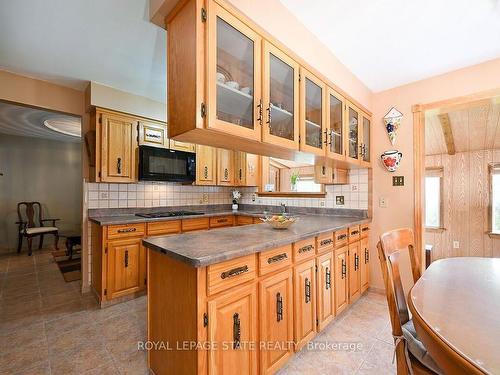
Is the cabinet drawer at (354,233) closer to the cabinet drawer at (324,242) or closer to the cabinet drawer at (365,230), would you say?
the cabinet drawer at (365,230)

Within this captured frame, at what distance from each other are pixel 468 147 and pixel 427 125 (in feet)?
4.56

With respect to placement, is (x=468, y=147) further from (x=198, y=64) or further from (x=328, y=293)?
(x=198, y=64)

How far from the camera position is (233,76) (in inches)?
54.3

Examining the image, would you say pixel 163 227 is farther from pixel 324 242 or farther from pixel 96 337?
pixel 324 242

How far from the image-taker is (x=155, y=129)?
3.13 metres

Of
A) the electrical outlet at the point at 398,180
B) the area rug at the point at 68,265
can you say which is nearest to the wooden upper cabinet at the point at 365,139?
the electrical outlet at the point at 398,180

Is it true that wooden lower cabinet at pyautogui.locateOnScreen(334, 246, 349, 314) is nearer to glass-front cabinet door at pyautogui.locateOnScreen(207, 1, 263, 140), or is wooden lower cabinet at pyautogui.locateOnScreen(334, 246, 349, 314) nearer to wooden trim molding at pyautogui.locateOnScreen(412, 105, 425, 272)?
wooden trim molding at pyautogui.locateOnScreen(412, 105, 425, 272)

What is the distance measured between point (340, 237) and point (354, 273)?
0.53m

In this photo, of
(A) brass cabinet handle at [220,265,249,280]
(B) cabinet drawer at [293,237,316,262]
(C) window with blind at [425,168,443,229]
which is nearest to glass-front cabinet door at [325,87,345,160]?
(B) cabinet drawer at [293,237,316,262]

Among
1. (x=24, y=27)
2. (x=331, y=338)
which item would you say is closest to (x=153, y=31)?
(x=24, y=27)

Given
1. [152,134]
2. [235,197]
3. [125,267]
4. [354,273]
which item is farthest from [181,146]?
[354,273]

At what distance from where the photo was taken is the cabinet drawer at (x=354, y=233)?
235cm

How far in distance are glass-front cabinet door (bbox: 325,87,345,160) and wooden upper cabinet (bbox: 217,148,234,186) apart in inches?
77.5

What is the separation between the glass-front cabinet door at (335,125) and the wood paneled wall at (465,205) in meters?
3.94
